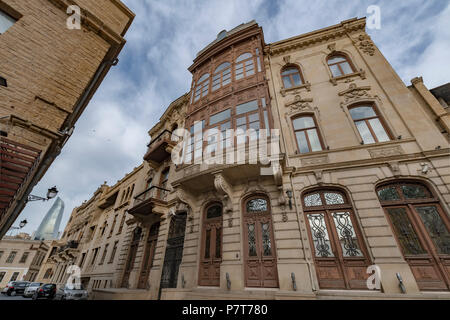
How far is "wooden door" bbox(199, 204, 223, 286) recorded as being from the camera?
341 inches

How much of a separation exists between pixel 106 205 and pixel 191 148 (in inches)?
765

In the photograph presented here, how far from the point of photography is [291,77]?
41.7 feet

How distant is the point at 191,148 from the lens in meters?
11.5

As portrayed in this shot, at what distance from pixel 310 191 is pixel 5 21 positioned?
12.4 meters

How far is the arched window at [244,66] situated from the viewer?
12195mm

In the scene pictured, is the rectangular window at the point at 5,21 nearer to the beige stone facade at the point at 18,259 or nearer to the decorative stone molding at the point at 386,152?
the decorative stone molding at the point at 386,152

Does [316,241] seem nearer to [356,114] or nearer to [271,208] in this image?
[271,208]

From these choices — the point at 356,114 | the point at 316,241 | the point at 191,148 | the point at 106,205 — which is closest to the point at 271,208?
the point at 316,241

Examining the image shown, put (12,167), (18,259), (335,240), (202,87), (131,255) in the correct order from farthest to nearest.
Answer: (18,259) < (131,255) < (202,87) < (335,240) < (12,167)

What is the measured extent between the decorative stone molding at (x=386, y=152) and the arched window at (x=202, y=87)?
9.98m

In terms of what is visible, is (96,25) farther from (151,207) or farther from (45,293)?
(45,293)

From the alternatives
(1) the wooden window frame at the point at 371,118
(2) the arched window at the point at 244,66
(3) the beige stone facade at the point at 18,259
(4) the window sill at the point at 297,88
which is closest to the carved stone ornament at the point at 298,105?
(4) the window sill at the point at 297,88


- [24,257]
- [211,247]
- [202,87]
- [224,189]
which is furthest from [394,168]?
[24,257]

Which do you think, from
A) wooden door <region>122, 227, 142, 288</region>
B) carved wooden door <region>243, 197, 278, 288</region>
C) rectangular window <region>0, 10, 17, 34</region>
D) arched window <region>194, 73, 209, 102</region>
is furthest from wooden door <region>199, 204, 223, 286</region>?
rectangular window <region>0, 10, 17, 34</region>
